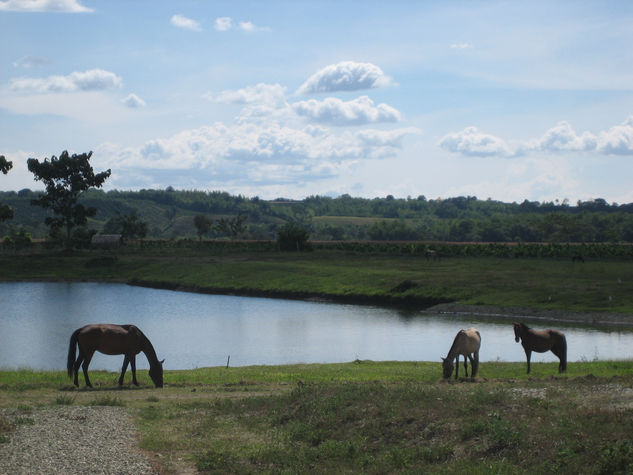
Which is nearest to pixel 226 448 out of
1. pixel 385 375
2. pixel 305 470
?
pixel 305 470

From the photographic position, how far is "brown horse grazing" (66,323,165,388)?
22.0 m

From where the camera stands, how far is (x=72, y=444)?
13906mm

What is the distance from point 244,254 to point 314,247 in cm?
1250

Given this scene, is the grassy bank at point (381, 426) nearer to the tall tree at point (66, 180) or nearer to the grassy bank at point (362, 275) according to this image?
the grassy bank at point (362, 275)

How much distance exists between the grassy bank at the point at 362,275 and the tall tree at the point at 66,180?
19.1 ft

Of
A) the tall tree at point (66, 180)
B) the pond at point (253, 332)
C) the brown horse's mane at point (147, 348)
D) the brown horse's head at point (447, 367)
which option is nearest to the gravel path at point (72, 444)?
the brown horse's mane at point (147, 348)

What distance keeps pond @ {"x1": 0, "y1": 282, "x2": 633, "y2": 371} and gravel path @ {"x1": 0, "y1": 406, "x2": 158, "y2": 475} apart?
17101 millimetres

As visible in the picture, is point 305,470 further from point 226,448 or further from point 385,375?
point 385,375

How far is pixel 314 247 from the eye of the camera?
113 metres

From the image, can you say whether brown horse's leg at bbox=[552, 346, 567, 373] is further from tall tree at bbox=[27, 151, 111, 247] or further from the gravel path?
tall tree at bbox=[27, 151, 111, 247]

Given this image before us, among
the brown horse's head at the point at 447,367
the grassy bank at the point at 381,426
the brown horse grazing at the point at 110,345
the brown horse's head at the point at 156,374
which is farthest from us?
the brown horse's head at the point at 447,367

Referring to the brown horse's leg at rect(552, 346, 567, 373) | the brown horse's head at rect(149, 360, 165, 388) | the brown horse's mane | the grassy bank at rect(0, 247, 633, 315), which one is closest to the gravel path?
the brown horse's head at rect(149, 360, 165, 388)

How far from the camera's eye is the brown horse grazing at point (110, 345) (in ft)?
72.3

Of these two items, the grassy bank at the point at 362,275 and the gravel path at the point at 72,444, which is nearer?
the gravel path at the point at 72,444
